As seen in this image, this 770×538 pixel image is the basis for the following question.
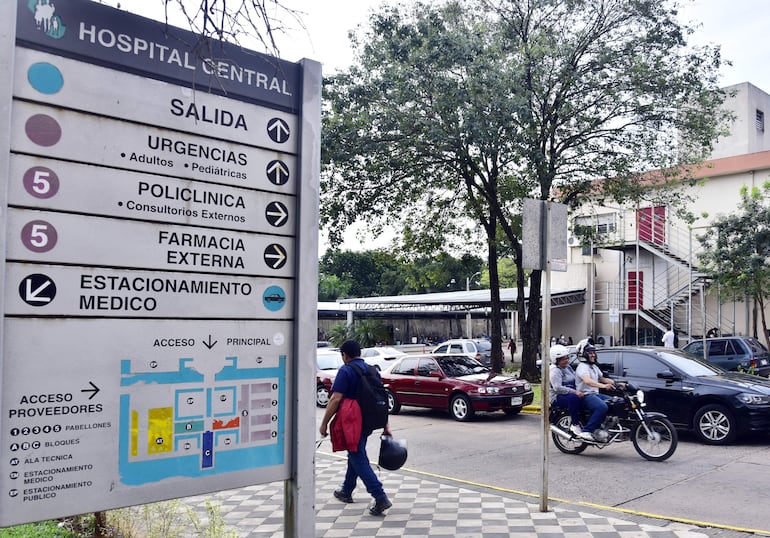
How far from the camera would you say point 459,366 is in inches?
623

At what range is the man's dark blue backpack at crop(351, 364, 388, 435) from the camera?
702 cm

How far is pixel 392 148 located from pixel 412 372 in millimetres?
6776

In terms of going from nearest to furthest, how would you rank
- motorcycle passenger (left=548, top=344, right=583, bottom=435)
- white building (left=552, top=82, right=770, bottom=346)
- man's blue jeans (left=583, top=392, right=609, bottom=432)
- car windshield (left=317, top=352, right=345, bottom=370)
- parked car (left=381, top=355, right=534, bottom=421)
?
man's blue jeans (left=583, top=392, right=609, bottom=432)
motorcycle passenger (left=548, top=344, right=583, bottom=435)
parked car (left=381, top=355, right=534, bottom=421)
car windshield (left=317, top=352, right=345, bottom=370)
white building (left=552, top=82, right=770, bottom=346)

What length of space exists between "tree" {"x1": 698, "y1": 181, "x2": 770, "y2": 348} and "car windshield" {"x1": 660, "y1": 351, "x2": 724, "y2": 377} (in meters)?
14.2

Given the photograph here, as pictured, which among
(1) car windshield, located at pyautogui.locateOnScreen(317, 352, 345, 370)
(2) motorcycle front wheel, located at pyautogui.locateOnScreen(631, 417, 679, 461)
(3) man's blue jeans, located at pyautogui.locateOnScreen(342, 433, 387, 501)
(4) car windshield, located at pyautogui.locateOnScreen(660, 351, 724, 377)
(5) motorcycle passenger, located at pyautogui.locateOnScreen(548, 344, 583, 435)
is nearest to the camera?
(3) man's blue jeans, located at pyautogui.locateOnScreen(342, 433, 387, 501)

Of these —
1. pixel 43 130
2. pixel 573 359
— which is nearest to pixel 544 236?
pixel 43 130

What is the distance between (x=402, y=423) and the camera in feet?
48.4

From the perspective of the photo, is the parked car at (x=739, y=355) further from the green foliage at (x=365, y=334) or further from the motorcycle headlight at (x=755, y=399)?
the green foliage at (x=365, y=334)

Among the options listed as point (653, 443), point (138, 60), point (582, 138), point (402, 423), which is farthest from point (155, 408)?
point (582, 138)

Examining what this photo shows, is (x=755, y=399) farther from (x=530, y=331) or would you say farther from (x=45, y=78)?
(x=530, y=331)

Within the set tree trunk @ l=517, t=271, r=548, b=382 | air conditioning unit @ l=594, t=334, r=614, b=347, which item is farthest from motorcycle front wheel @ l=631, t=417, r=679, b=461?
air conditioning unit @ l=594, t=334, r=614, b=347

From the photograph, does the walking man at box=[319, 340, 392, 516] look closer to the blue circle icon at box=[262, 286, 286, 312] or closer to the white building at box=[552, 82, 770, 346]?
the blue circle icon at box=[262, 286, 286, 312]

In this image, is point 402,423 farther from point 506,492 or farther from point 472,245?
point 472,245

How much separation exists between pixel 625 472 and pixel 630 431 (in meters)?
0.99
